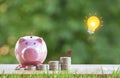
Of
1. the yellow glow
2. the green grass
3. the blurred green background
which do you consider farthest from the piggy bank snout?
the blurred green background

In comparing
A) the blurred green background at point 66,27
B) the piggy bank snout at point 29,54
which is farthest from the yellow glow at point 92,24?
the blurred green background at point 66,27

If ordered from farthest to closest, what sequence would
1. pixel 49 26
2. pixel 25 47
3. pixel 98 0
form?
pixel 98 0
pixel 49 26
pixel 25 47

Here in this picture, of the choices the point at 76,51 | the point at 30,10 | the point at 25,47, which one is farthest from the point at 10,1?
the point at 25,47

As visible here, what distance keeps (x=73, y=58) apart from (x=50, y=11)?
31cm

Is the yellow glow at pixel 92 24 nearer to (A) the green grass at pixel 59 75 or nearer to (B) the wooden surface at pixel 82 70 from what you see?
(B) the wooden surface at pixel 82 70

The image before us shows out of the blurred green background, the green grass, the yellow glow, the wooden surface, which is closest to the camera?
the green grass

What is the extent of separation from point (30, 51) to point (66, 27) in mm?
1274

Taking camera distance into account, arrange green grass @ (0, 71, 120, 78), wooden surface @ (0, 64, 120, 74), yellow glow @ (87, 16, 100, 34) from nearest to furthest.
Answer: green grass @ (0, 71, 120, 78), wooden surface @ (0, 64, 120, 74), yellow glow @ (87, 16, 100, 34)

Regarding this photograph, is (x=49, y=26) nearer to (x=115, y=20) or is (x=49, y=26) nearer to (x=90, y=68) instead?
(x=115, y=20)

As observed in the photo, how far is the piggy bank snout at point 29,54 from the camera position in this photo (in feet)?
9.55

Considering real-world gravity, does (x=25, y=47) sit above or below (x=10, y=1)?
below

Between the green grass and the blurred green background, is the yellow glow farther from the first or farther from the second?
the blurred green background

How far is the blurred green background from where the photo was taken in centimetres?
418

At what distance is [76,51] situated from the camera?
4.25 metres
